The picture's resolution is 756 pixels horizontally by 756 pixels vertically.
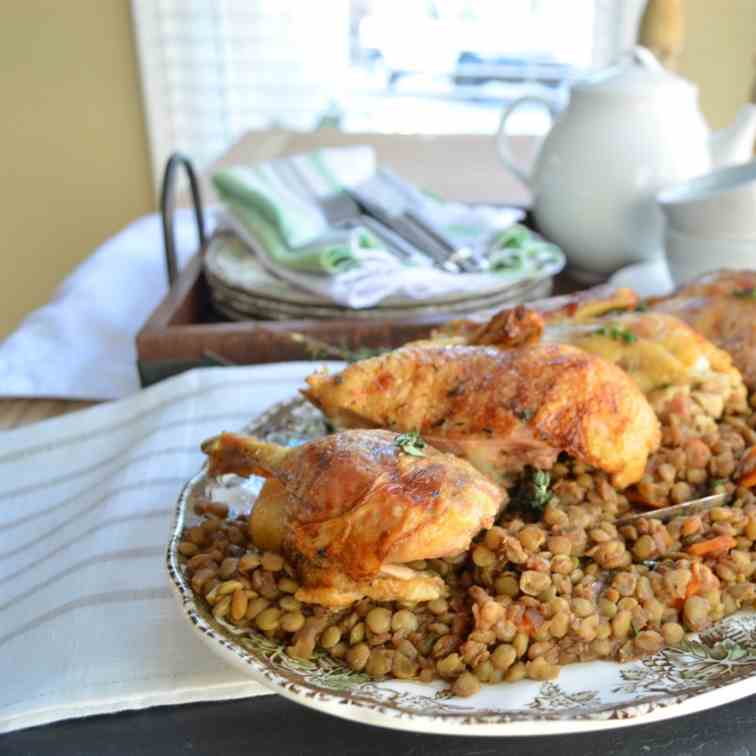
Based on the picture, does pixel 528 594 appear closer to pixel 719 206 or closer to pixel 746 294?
pixel 746 294

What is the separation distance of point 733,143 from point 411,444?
3.57 ft

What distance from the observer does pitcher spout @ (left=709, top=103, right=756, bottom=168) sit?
4.66ft

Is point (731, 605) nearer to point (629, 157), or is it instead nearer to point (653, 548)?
point (653, 548)

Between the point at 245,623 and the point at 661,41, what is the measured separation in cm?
222

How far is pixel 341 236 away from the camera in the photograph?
4.23ft

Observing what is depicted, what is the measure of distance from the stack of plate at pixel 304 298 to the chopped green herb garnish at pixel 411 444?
1.72 ft

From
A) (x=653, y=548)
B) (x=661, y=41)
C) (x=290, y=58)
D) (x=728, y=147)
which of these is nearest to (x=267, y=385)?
(x=653, y=548)

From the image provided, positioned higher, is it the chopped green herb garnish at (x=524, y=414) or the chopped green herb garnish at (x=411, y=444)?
the chopped green herb garnish at (x=411, y=444)

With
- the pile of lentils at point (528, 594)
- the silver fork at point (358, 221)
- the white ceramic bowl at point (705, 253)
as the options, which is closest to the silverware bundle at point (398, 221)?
the silver fork at point (358, 221)

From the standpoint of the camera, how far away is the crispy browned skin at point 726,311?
2.75 ft

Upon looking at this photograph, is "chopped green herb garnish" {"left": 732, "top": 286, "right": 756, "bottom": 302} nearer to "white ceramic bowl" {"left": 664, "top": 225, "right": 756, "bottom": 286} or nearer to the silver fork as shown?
"white ceramic bowl" {"left": 664, "top": 225, "right": 756, "bottom": 286}

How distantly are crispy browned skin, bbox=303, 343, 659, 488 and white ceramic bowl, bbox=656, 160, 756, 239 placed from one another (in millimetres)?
550

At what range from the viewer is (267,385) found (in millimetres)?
1064

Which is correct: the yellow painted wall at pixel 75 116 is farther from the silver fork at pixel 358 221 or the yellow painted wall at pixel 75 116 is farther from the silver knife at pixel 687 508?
the silver knife at pixel 687 508
